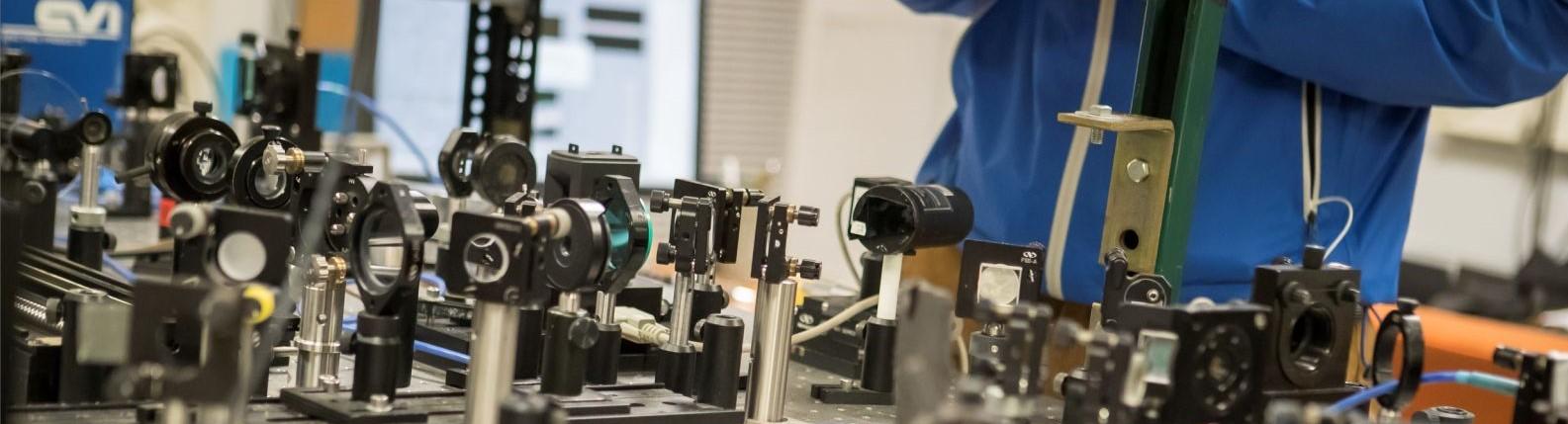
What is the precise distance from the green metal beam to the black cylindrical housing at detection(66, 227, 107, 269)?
1.35 meters

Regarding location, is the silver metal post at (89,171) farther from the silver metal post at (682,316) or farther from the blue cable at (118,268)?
the silver metal post at (682,316)

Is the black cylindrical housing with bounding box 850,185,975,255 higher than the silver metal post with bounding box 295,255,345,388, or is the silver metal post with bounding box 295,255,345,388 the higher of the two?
the black cylindrical housing with bounding box 850,185,975,255

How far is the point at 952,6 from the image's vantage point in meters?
2.41

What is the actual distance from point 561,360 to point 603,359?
16 cm

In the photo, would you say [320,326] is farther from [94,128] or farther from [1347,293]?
[1347,293]

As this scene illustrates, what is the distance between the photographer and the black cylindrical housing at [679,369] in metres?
1.77

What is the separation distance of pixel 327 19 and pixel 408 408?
9.82ft

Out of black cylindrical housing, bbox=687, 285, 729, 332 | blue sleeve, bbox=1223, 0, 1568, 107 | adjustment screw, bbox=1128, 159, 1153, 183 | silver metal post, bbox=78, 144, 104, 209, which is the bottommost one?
black cylindrical housing, bbox=687, 285, 729, 332

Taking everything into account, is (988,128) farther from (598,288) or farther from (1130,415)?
(1130,415)

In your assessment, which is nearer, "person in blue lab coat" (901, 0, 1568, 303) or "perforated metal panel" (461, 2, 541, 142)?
"person in blue lab coat" (901, 0, 1568, 303)

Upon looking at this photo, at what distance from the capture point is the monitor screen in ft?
14.1

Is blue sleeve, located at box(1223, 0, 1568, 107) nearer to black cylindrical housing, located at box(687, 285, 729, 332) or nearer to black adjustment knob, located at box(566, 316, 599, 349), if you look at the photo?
black cylindrical housing, located at box(687, 285, 729, 332)

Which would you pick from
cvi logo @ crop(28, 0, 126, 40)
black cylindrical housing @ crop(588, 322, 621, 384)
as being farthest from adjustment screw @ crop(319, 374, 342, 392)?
cvi logo @ crop(28, 0, 126, 40)

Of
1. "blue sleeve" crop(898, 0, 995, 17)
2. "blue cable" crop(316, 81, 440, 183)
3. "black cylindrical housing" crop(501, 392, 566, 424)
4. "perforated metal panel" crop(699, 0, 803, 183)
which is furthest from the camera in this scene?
"perforated metal panel" crop(699, 0, 803, 183)
